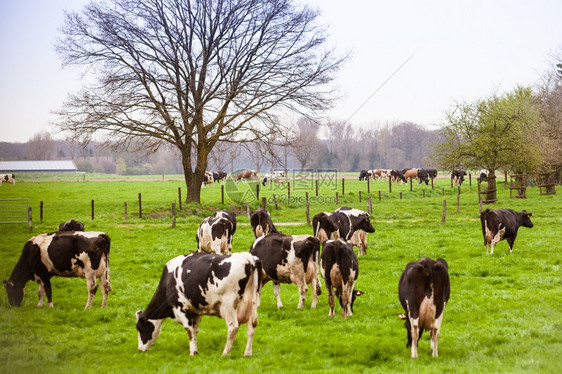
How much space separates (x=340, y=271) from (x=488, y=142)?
27907 millimetres

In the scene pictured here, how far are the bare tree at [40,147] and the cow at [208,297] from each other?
15811mm

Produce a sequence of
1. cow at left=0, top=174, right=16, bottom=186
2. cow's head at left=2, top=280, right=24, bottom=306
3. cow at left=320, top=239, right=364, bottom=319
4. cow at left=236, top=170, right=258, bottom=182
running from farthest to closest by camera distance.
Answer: cow at left=236, top=170, right=258, bottom=182 < cow at left=0, top=174, right=16, bottom=186 < cow's head at left=2, top=280, right=24, bottom=306 < cow at left=320, top=239, right=364, bottom=319

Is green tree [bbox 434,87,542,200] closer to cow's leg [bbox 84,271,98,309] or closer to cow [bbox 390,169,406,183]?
cow [bbox 390,169,406,183]

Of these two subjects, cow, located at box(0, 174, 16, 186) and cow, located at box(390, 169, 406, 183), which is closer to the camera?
cow, located at box(0, 174, 16, 186)

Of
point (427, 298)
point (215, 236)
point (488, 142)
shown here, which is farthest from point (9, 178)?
point (488, 142)

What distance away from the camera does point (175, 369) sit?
699 centimetres

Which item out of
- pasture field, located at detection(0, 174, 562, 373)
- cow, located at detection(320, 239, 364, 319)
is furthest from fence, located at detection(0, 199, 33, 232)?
cow, located at detection(320, 239, 364, 319)

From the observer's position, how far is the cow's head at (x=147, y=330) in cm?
801

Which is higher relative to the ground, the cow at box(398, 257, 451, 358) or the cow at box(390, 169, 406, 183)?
the cow at box(390, 169, 406, 183)

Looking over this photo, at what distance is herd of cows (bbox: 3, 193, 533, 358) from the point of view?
7.40 meters

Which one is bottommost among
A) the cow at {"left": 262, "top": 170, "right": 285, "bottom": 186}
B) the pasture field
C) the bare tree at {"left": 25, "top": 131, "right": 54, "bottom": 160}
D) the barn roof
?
the pasture field

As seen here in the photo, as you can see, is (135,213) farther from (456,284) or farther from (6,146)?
(456,284)

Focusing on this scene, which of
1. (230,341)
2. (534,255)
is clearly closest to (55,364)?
(230,341)

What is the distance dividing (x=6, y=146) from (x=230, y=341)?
39.8 feet
